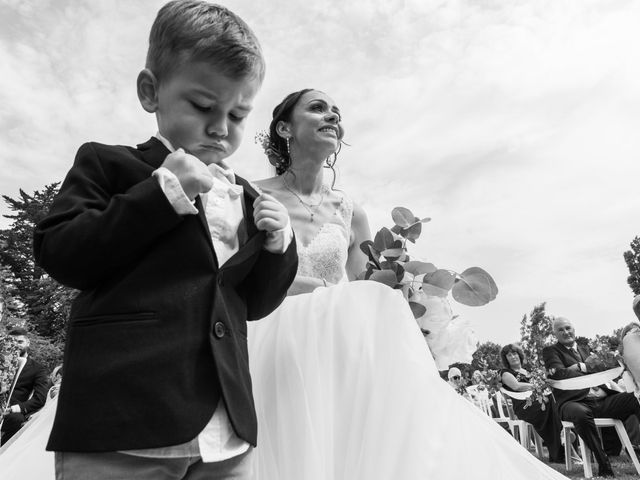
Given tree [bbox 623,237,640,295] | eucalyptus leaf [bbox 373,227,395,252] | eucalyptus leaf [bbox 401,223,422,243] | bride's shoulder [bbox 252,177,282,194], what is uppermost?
tree [bbox 623,237,640,295]

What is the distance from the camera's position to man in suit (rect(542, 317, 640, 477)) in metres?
6.71

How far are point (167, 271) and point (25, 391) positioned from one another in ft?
28.3

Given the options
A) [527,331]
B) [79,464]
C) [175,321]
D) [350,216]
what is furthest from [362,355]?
[527,331]

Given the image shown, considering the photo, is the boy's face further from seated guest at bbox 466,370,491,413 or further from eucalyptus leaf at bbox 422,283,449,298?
seated guest at bbox 466,370,491,413

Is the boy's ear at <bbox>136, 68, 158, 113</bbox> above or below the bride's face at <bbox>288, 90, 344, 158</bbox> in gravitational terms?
below

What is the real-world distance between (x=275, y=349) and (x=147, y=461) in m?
0.85

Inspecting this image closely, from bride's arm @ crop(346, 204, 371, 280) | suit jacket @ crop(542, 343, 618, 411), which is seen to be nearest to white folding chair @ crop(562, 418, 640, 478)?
suit jacket @ crop(542, 343, 618, 411)

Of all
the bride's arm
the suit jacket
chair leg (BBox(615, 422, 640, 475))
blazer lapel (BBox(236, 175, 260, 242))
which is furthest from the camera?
the suit jacket

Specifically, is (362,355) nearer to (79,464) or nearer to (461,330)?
(461,330)

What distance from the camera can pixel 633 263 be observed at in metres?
36.1

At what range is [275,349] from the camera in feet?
5.92

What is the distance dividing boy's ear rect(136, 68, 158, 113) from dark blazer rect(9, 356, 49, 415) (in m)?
8.24

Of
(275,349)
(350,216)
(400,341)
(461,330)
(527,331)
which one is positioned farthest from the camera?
(527,331)

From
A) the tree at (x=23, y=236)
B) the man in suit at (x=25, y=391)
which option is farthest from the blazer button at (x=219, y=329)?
the tree at (x=23, y=236)
